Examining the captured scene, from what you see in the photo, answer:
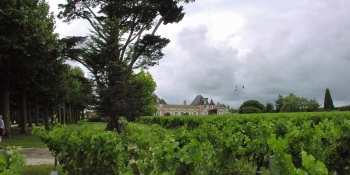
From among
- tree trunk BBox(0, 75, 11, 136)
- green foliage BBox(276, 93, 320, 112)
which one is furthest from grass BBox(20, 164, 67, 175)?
green foliage BBox(276, 93, 320, 112)

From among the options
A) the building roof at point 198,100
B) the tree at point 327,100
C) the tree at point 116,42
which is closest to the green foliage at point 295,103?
the tree at point 327,100

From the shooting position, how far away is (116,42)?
21844 mm

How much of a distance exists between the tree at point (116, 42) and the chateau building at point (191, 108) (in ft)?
294

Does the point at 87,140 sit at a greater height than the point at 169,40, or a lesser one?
lesser

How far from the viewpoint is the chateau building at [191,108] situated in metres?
115

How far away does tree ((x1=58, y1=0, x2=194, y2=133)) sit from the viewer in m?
21.4

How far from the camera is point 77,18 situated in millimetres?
24297

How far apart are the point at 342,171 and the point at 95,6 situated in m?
22.8

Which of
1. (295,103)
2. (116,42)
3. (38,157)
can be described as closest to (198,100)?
(295,103)

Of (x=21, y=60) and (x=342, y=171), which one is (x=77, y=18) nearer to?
(x=21, y=60)

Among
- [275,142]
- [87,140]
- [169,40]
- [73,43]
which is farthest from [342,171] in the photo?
[73,43]

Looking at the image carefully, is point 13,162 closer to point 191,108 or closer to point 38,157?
point 38,157

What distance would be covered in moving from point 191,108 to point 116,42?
3920 inches

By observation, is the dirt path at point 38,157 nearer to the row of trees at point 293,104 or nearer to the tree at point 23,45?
the tree at point 23,45
